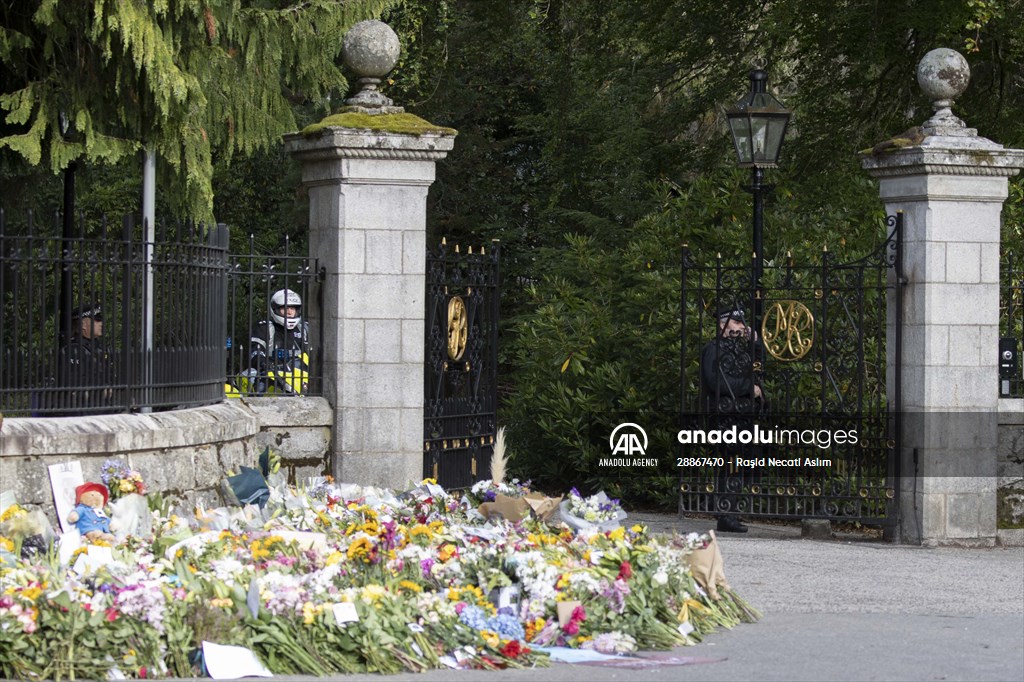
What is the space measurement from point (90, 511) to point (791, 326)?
534cm

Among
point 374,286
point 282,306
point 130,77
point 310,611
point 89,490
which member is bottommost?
point 310,611

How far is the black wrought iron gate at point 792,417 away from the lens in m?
11.1

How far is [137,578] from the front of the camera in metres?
6.83

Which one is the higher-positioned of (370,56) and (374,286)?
(370,56)

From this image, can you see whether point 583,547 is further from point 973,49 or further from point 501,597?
point 973,49

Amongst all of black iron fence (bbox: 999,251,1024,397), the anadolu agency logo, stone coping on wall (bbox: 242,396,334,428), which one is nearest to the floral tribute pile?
stone coping on wall (bbox: 242,396,334,428)

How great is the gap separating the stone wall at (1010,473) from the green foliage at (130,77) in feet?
19.4

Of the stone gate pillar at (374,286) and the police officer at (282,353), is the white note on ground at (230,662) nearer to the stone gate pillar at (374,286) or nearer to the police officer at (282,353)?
the stone gate pillar at (374,286)

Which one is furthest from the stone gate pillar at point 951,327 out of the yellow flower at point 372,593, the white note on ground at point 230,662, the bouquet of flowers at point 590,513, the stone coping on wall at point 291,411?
the white note on ground at point 230,662

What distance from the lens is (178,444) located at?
30.3 ft

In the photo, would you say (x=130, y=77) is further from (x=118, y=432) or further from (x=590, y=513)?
(x=590, y=513)

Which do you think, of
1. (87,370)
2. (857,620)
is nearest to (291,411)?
(87,370)

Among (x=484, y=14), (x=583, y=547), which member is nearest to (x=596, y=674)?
(x=583, y=547)

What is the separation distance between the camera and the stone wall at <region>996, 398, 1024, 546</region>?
36.0ft
